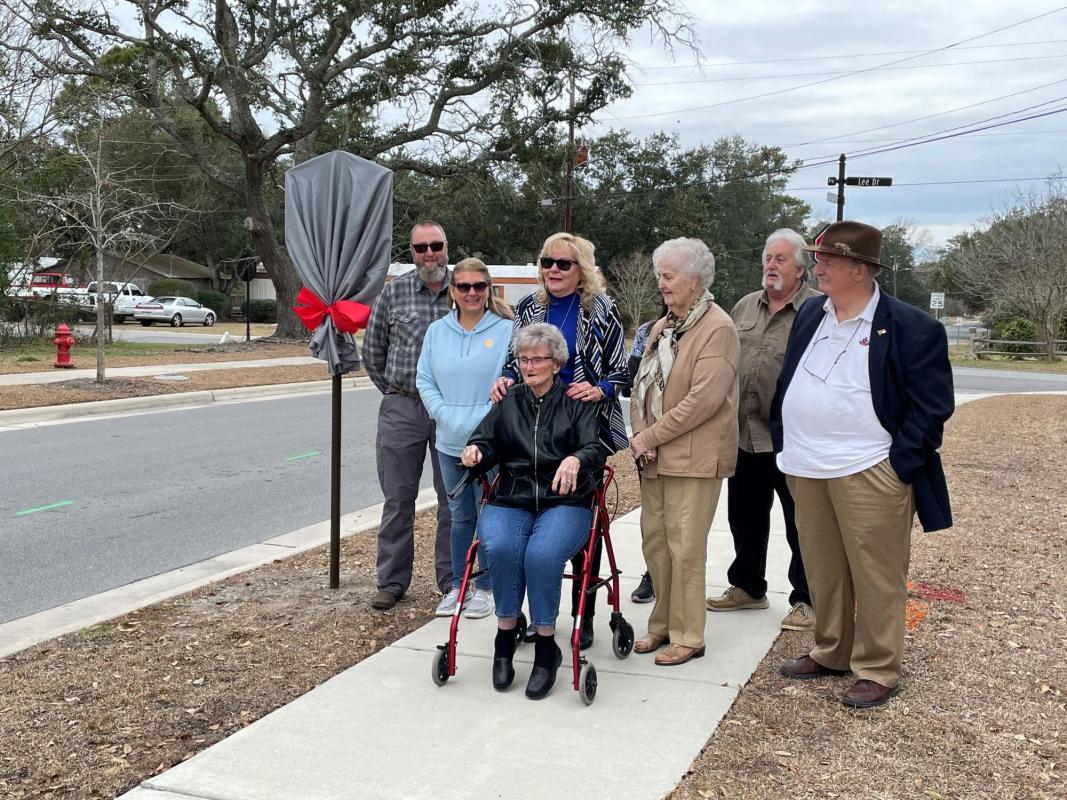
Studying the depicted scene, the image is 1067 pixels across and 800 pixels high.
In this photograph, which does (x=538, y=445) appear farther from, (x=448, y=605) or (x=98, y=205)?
(x=98, y=205)

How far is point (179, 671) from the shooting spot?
15.2 feet

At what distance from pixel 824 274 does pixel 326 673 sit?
2817 millimetres

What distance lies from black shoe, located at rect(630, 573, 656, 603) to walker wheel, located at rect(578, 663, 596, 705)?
1.56 m

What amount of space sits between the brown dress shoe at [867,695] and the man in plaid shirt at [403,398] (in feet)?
7.56

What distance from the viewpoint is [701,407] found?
4.54 metres

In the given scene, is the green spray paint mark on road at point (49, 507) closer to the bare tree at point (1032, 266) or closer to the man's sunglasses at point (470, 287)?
the man's sunglasses at point (470, 287)

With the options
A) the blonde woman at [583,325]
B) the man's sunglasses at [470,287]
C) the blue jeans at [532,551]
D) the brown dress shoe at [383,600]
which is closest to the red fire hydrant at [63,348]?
the brown dress shoe at [383,600]

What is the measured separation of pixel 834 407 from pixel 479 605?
225 centimetres

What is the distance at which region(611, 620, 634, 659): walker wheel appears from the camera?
4.76m

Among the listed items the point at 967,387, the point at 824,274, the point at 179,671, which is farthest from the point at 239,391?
the point at 967,387

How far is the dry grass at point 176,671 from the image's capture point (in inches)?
146

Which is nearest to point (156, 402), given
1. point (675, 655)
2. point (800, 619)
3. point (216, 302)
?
point (800, 619)

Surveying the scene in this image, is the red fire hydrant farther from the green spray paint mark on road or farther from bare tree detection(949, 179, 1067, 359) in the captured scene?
bare tree detection(949, 179, 1067, 359)

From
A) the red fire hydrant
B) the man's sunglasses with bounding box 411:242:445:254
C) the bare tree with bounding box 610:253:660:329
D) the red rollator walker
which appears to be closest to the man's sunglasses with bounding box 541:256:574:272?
the man's sunglasses with bounding box 411:242:445:254
